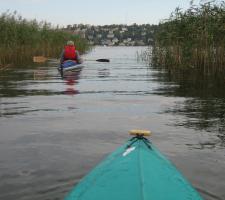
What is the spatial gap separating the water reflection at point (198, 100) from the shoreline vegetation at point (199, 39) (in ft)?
2.66

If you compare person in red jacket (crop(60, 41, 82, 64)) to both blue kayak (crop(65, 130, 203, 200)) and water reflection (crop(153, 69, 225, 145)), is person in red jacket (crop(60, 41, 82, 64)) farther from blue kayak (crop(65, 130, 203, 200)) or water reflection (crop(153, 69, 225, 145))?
blue kayak (crop(65, 130, 203, 200))

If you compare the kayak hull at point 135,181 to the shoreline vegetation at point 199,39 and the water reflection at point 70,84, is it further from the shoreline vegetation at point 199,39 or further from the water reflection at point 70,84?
the shoreline vegetation at point 199,39

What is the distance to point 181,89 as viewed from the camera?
18016 mm

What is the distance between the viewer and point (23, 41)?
114 ft

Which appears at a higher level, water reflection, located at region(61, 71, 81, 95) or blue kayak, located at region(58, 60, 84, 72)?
blue kayak, located at region(58, 60, 84, 72)

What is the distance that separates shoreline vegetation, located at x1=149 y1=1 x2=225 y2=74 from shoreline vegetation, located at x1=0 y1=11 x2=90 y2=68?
1083 centimetres

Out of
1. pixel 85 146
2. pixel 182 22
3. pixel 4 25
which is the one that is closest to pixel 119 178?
pixel 85 146

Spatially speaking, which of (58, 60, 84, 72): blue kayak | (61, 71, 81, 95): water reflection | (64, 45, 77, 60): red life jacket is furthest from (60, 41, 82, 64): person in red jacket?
(61, 71, 81, 95): water reflection

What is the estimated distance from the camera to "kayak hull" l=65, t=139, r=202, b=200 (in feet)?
13.2

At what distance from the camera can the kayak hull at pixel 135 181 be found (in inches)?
158

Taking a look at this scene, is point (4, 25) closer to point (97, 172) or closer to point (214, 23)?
point (214, 23)

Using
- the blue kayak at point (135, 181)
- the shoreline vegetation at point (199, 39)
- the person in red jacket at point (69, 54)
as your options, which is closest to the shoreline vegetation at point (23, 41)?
the person in red jacket at point (69, 54)

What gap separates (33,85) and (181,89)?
6288 mm

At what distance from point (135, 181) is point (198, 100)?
10.7 m
